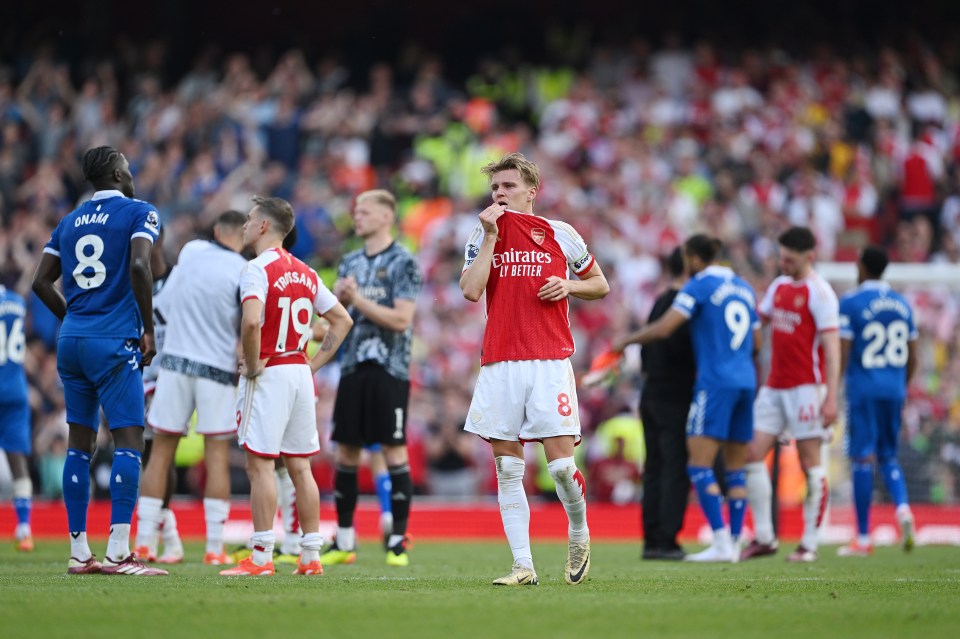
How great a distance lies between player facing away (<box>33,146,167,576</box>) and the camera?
27.9 feet

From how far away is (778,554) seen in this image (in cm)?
1255

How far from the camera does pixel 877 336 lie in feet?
41.5

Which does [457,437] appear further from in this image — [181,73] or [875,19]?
[875,19]

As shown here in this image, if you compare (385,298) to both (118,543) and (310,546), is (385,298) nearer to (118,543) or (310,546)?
(310,546)

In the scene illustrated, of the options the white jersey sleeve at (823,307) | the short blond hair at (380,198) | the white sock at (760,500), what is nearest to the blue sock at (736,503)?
the white sock at (760,500)

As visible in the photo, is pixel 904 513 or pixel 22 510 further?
pixel 904 513

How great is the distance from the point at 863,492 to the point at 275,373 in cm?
637

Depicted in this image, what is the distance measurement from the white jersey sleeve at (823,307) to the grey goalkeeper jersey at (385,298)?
11.4ft

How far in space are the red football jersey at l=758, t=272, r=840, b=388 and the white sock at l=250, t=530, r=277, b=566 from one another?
208 inches

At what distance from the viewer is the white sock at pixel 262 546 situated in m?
8.39

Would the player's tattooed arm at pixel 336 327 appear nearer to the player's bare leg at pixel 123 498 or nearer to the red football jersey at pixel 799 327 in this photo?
the player's bare leg at pixel 123 498

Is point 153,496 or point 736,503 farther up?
point 153,496

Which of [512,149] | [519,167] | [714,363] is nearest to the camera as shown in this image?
[519,167]

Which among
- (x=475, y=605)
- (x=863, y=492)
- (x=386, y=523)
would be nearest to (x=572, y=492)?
(x=475, y=605)
